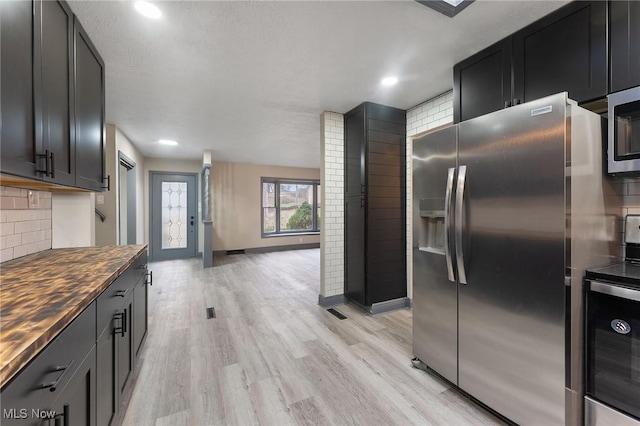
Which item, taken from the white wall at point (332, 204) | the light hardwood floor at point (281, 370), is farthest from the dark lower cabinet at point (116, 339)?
the white wall at point (332, 204)

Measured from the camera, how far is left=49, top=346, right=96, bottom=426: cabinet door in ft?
2.81

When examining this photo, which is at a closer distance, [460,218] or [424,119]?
[460,218]

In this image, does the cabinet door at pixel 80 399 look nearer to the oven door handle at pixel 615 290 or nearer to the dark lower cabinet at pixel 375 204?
the oven door handle at pixel 615 290

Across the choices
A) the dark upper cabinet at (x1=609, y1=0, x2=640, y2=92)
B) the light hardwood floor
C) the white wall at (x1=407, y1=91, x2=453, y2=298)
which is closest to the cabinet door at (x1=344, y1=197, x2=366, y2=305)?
the light hardwood floor

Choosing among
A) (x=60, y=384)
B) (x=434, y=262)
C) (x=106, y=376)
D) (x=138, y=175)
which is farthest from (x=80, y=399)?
(x=138, y=175)

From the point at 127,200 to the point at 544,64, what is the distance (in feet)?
20.2

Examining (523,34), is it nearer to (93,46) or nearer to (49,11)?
(49,11)

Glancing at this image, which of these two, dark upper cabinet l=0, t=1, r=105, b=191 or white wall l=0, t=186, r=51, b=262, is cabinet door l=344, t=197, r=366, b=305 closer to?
dark upper cabinet l=0, t=1, r=105, b=191

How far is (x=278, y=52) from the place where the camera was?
83.7 inches

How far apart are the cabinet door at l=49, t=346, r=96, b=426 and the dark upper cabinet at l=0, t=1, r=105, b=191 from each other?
0.89m

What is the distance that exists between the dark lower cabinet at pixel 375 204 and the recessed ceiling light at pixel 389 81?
1.65ft

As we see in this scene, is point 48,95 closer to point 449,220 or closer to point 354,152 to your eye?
point 449,220

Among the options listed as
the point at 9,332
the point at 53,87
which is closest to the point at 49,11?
the point at 53,87

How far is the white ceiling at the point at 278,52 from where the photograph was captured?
1699mm
